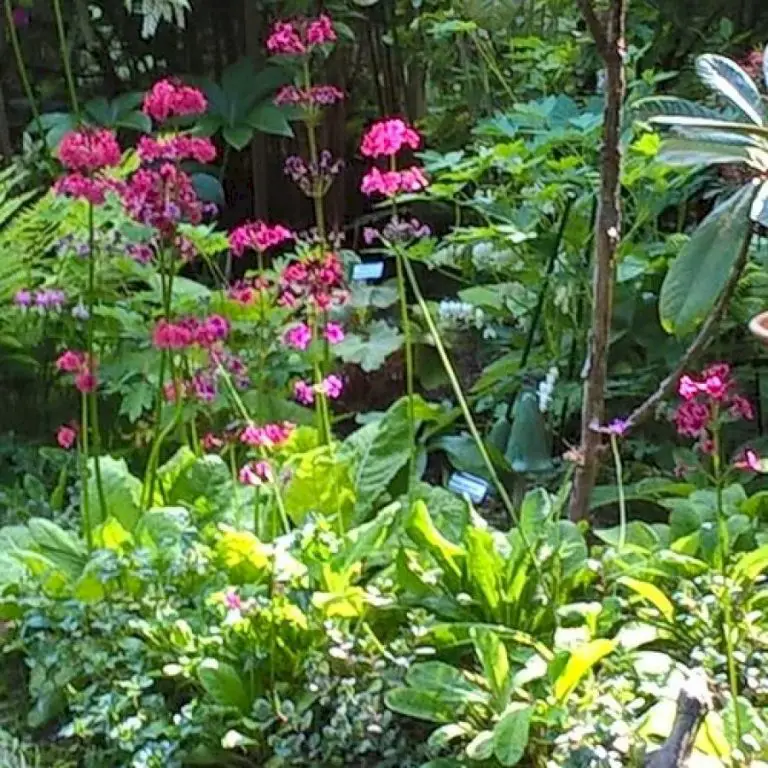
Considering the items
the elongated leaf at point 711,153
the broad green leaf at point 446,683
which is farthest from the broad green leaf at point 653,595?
the elongated leaf at point 711,153

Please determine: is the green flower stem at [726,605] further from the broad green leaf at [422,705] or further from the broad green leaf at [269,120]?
the broad green leaf at [269,120]

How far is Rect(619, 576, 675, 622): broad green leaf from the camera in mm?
1670

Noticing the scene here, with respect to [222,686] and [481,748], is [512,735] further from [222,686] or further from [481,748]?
[222,686]

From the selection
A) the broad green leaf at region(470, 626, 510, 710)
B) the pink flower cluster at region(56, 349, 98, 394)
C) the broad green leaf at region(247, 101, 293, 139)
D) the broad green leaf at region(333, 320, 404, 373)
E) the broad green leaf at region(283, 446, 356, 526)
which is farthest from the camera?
the broad green leaf at region(247, 101, 293, 139)

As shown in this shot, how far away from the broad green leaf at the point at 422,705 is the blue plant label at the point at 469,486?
1.61 ft

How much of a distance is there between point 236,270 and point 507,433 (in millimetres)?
1390

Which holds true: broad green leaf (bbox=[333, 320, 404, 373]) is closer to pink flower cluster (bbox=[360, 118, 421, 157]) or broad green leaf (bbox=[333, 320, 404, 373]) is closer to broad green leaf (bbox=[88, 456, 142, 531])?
broad green leaf (bbox=[88, 456, 142, 531])

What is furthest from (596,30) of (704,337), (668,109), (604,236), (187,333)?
(187,333)

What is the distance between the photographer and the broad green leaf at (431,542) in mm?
1756

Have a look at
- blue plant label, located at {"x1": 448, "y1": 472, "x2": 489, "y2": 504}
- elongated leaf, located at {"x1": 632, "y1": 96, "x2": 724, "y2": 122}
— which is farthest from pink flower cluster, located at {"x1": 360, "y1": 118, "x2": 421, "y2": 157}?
blue plant label, located at {"x1": 448, "y1": 472, "x2": 489, "y2": 504}

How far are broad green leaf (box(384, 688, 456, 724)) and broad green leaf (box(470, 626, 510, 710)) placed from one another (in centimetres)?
5

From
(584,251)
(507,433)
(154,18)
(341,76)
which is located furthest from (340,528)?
(341,76)

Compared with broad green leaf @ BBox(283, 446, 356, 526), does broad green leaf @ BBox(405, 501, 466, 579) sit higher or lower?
higher

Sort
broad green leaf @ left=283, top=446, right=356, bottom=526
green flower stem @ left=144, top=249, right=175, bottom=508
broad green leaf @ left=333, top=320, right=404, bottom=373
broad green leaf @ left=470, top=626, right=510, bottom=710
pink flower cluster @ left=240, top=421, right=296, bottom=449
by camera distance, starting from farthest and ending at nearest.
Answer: broad green leaf @ left=333, top=320, right=404, bottom=373
broad green leaf @ left=283, top=446, right=356, bottom=526
green flower stem @ left=144, top=249, right=175, bottom=508
pink flower cluster @ left=240, top=421, right=296, bottom=449
broad green leaf @ left=470, top=626, right=510, bottom=710
